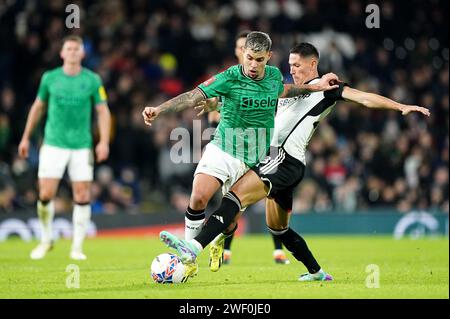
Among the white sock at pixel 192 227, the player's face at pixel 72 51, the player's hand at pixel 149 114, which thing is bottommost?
the white sock at pixel 192 227

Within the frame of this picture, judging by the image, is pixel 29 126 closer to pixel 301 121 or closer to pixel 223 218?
pixel 301 121

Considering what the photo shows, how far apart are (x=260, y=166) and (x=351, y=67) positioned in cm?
1373

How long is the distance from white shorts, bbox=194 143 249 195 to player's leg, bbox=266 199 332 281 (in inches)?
22.4

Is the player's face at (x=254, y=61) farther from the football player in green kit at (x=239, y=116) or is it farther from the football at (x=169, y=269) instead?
the football at (x=169, y=269)

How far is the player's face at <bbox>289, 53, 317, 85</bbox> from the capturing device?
937cm

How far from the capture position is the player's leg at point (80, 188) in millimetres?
12547

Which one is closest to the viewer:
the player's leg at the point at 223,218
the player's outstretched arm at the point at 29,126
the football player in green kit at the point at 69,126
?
the player's leg at the point at 223,218

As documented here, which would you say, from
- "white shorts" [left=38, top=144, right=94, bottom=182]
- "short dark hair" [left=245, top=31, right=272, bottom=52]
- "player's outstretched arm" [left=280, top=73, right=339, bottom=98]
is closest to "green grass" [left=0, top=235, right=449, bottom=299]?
"white shorts" [left=38, top=144, right=94, bottom=182]

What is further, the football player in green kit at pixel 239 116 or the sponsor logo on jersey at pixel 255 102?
the sponsor logo on jersey at pixel 255 102

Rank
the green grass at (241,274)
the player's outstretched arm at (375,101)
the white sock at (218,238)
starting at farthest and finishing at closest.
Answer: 1. the white sock at (218,238)
2. the player's outstretched arm at (375,101)
3. the green grass at (241,274)

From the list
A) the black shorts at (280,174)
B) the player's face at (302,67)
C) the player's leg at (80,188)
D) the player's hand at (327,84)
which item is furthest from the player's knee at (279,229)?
the player's leg at (80,188)

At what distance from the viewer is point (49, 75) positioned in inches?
493

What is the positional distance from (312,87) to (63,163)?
477 cm

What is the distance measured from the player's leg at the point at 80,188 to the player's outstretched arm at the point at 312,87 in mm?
4512
